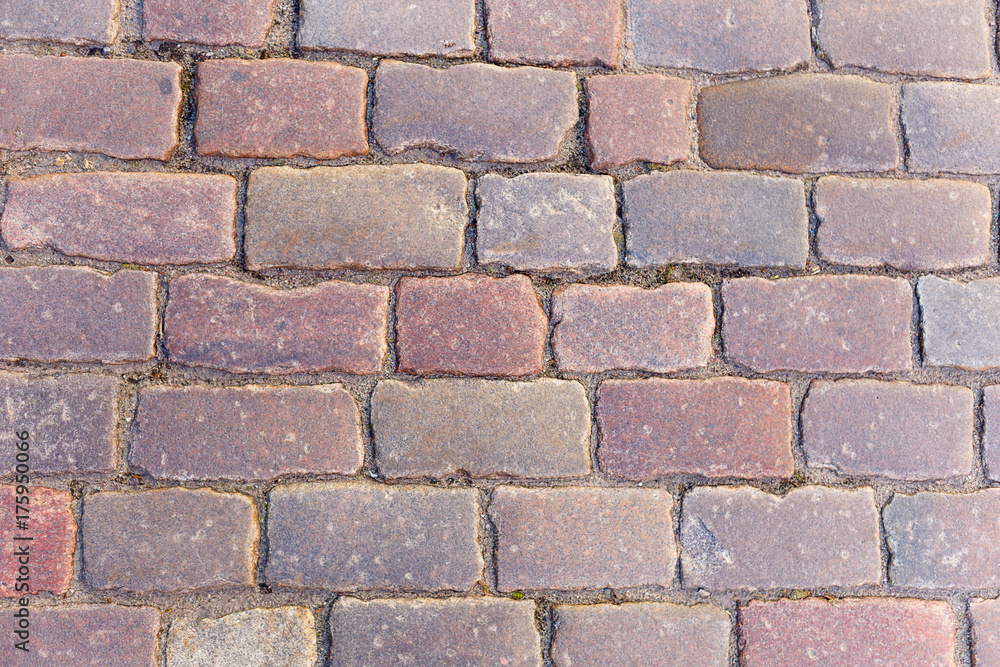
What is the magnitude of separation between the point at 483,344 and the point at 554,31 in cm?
52

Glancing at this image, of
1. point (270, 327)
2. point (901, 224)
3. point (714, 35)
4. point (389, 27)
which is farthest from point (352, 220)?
point (901, 224)

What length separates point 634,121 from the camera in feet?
3.33

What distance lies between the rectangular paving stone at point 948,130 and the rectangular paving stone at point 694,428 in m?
0.48

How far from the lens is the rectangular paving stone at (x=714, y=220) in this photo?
3.29ft

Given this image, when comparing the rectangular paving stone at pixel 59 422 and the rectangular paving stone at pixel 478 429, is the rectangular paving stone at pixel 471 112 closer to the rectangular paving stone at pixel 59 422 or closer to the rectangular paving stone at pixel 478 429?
the rectangular paving stone at pixel 478 429

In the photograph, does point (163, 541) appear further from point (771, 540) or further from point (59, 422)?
point (771, 540)

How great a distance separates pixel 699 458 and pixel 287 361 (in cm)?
64

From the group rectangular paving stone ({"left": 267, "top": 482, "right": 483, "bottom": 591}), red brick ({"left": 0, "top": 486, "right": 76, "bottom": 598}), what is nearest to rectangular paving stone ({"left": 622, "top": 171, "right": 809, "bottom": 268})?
rectangular paving stone ({"left": 267, "top": 482, "right": 483, "bottom": 591})

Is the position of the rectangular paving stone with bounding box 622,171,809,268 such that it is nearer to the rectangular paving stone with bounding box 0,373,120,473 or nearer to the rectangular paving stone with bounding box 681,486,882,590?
Result: the rectangular paving stone with bounding box 681,486,882,590

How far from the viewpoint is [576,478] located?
0.97m

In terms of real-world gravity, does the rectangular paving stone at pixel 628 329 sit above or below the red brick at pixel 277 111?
below

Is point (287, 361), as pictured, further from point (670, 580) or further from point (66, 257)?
point (670, 580)

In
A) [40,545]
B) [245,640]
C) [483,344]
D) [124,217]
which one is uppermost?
[124,217]

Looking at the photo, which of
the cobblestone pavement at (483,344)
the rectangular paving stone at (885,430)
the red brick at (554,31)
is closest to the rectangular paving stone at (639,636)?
the cobblestone pavement at (483,344)
